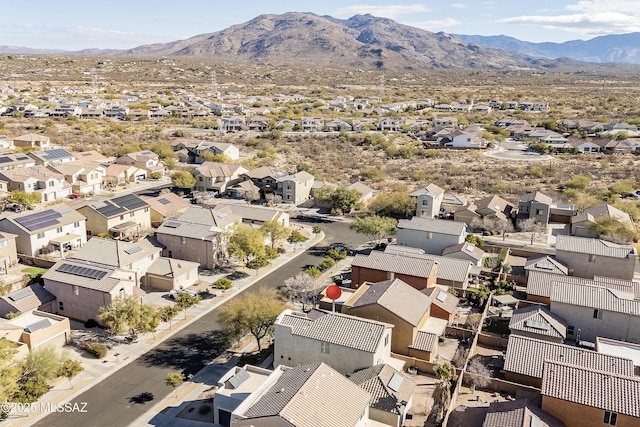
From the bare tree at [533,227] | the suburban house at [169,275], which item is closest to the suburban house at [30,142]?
the suburban house at [169,275]

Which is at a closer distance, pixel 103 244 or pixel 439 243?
pixel 103 244

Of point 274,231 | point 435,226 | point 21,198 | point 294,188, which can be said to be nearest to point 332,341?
point 274,231

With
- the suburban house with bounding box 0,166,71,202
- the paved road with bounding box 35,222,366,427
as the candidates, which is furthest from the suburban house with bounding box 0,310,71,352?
the suburban house with bounding box 0,166,71,202

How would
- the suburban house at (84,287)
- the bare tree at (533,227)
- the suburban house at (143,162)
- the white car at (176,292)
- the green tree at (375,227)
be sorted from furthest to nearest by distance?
the suburban house at (143,162)
the bare tree at (533,227)
the green tree at (375,227)
the white car at (176,292)
the suburban house at (84,287)

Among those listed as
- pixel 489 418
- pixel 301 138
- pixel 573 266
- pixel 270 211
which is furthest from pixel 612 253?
pixel 301 138

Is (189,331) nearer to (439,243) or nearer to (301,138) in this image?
(439,243)

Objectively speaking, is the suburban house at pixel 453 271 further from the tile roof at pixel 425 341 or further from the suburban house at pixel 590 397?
the suburban house at pixel 590 397
